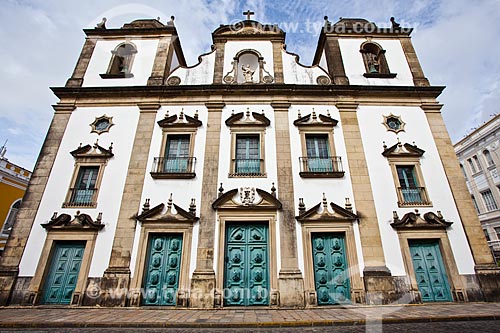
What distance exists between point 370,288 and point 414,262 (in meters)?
2.02

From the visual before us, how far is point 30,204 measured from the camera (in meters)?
9.82

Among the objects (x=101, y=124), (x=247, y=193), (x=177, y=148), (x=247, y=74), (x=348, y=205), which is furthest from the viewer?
(x=247, y=74)

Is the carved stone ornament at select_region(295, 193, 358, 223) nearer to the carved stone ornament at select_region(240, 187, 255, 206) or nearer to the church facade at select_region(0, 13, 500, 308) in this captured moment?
the church facade at select_region(0, 13, 500, 308)

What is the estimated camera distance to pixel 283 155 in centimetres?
1064

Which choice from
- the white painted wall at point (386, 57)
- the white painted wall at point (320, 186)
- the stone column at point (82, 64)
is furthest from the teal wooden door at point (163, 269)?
the white painted wall at point (386, 57)

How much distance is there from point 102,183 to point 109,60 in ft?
23.6

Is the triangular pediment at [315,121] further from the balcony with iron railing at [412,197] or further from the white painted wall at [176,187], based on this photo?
the white painted wall at [176,187]

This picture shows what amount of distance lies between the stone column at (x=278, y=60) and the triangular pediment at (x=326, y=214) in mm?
6504

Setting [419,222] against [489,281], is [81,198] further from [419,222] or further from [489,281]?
[489,281]

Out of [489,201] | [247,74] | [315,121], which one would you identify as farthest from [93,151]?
[489,201]

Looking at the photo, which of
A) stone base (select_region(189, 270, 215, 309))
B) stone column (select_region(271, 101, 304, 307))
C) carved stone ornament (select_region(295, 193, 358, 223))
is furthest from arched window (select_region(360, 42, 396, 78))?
stone base (select_region(189, 270, 215, 309))

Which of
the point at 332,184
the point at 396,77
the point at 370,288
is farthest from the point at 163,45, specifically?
the point at 370,288

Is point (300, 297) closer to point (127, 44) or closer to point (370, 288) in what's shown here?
point (370, 288)

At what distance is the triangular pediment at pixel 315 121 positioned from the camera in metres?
11.3
